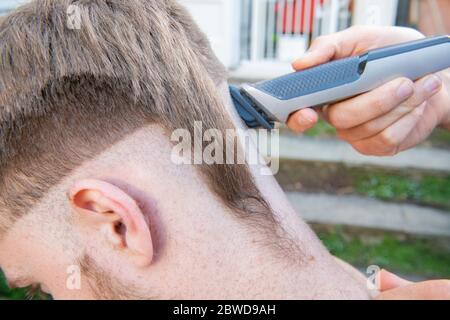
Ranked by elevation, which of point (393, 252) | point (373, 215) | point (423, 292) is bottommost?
point (393, 252)

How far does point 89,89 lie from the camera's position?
0.76m

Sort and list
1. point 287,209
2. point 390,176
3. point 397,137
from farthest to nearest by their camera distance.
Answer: point 390,176 → point 397,137 → point 287,209

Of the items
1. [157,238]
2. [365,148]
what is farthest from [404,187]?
[157,238]

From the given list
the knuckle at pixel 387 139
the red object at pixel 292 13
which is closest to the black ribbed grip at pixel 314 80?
the knuckle at pixel 387 139

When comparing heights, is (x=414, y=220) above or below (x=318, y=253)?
below

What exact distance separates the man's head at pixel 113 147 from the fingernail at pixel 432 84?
49cm

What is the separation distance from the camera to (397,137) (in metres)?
1.13

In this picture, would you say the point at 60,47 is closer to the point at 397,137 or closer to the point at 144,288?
the point at 144,288

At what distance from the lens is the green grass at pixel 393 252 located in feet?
8.41

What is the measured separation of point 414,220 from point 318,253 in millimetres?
2128

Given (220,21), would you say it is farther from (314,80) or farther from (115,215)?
(115,215)

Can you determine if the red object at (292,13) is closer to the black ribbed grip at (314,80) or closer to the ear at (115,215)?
the black ribbed grip at (314,80)

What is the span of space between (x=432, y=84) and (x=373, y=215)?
1.87 metres
